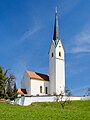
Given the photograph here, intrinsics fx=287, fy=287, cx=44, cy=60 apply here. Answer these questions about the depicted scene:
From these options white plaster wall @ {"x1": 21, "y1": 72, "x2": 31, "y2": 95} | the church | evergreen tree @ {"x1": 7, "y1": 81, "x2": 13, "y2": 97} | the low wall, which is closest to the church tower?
the church

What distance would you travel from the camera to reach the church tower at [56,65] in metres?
66.4

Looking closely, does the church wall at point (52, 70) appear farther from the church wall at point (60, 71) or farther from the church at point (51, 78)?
the church wall at point (60, 71)

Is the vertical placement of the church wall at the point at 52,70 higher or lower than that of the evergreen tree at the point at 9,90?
higher

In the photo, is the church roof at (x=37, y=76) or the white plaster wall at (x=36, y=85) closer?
the white plaster wall at (x=36, y=85)

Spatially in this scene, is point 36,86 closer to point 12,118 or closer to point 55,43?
→ point 55,43

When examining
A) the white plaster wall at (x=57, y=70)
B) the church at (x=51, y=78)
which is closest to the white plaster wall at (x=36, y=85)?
the church at (x=51, y=78)

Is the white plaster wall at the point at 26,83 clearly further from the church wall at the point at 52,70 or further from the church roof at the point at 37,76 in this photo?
the church wall at the point at 52,70

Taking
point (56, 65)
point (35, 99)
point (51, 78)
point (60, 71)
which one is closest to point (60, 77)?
point (60, 71)

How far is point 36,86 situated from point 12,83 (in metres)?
10.8

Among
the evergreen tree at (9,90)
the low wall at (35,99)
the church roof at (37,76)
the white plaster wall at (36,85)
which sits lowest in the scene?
the low wall at (35,99)

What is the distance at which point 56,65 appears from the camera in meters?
67.8

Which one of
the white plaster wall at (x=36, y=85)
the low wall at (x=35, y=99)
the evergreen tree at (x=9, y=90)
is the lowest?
the low wall at (x=35, y=99)

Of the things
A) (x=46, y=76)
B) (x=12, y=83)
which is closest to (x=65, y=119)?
(x=12, y=83)

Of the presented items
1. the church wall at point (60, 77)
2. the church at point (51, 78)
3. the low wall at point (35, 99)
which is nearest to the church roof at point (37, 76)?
the church at point (51, 78)
